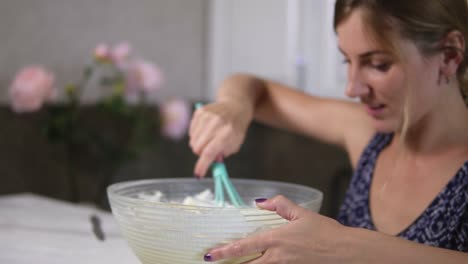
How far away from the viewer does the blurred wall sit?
200 centimetres

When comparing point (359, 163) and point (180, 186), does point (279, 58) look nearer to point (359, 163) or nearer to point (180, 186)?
point (359, 163)

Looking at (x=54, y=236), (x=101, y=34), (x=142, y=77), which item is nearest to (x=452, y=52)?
(x=54, y=236)

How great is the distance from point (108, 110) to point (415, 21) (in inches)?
49.8

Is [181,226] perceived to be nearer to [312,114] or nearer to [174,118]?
[312,114]

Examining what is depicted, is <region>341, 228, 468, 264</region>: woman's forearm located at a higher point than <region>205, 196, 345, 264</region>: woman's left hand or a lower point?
lower

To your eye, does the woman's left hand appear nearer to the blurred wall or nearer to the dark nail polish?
the dark nail polish

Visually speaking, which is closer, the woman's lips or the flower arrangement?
the woman's lips

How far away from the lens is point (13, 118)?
6.30ft

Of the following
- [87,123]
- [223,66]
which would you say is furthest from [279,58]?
[87,123]

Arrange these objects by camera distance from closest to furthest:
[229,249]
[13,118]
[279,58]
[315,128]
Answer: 1. [229,249]
2. [315,128]
3. [13,118]
4. [279,58]

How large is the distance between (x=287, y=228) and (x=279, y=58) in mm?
1726

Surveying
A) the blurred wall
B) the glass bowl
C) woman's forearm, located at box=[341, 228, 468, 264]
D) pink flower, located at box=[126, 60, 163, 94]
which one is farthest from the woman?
the blurred wall

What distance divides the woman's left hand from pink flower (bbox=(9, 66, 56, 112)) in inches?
50.0

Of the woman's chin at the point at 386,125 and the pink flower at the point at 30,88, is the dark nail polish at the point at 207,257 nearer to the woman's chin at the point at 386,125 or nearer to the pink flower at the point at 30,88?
the woman's chin at the point at 386,125
